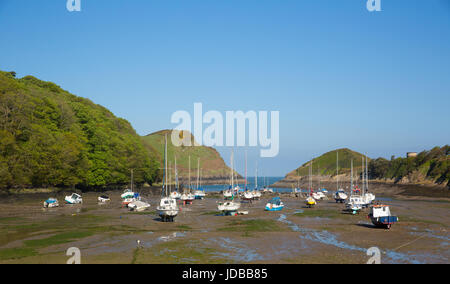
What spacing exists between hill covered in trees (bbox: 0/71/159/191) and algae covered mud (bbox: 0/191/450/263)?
23.1 m

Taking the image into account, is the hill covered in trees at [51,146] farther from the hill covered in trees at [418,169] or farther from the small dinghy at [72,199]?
the hill covered in trees at [418,169]

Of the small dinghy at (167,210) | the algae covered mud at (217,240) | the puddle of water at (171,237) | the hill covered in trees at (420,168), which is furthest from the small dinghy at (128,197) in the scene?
the hill covered in trees at (420,168)

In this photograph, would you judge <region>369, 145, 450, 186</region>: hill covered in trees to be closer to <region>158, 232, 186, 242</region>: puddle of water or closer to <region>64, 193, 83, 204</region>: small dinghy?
<region>158, 232, 186, 242</region>: puddle of water

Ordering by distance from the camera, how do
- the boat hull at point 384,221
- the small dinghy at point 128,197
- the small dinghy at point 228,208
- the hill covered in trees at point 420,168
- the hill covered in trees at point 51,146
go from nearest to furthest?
the boat hull at point 384,221 → the small dinghy at point 228,208 → the hill covered in trees at point 51,146 → the small dinghy at point 128,197 → the hill covered in trees at point 420,168

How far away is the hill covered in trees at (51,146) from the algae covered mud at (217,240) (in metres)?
23.1

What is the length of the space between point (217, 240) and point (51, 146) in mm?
61172

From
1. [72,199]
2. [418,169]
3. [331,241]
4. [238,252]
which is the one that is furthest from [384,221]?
[418,169]

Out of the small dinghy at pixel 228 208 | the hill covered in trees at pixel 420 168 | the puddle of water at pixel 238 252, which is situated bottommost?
the small dinghy at pixel 228 208

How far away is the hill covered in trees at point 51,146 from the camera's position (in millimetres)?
78450

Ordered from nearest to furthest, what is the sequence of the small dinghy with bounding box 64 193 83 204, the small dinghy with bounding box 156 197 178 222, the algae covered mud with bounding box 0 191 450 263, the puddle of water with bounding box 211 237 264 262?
1. the puddle of water with bounding box 211 237 264 262
2. the algae covered mud with bounding box 0 191 450 263
3. the small dinghy with bounding box 156 197 178 222
4. the small dinghy with bounding box 64 193 83 204

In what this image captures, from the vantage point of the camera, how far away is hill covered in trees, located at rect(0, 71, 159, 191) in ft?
257

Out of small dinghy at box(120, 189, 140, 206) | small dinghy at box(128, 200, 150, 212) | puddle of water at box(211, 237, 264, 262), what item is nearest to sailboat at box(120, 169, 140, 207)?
small dinghy at box(120, 189, 140, 206)

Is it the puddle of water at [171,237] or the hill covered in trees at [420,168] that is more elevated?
the hill covered in trees at [420,168]
